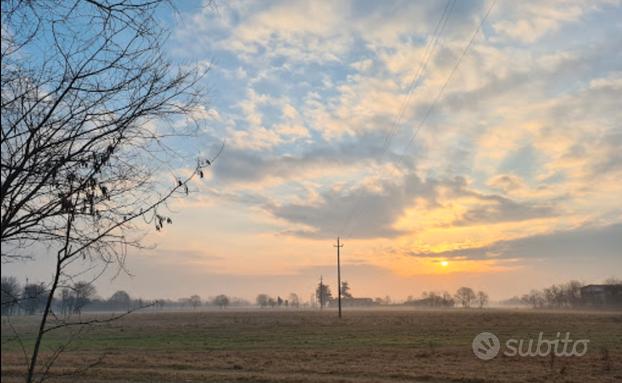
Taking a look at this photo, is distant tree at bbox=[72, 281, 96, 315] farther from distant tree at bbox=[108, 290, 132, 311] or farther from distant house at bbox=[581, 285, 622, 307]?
distant house at bbox=[581, 285, 622, 307]

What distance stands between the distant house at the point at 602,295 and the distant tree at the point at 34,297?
176417 millimetres

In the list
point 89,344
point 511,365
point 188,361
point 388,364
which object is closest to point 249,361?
point 188,361

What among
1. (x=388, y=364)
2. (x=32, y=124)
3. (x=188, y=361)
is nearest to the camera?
(x=32, y=124)

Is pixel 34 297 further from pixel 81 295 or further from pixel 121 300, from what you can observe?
pixel 121 300

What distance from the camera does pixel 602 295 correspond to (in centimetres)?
16250

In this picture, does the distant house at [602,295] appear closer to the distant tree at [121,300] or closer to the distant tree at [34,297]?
the distant tree at [121,300]

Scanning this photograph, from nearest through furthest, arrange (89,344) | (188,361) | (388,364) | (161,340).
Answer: (388,364) → (188,361) → (89,344) → (161,340)

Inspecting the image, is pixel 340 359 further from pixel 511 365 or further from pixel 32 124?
pixel 32 124

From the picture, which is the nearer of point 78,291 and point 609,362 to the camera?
point 78,291

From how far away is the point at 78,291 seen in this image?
117 inches

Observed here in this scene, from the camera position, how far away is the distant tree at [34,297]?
8.85ft

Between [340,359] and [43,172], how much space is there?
2662cm

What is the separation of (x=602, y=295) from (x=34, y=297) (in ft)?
630

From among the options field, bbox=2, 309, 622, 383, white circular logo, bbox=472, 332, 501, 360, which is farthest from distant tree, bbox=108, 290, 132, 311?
white circular logo, bbox=472, 332, 501, 360
